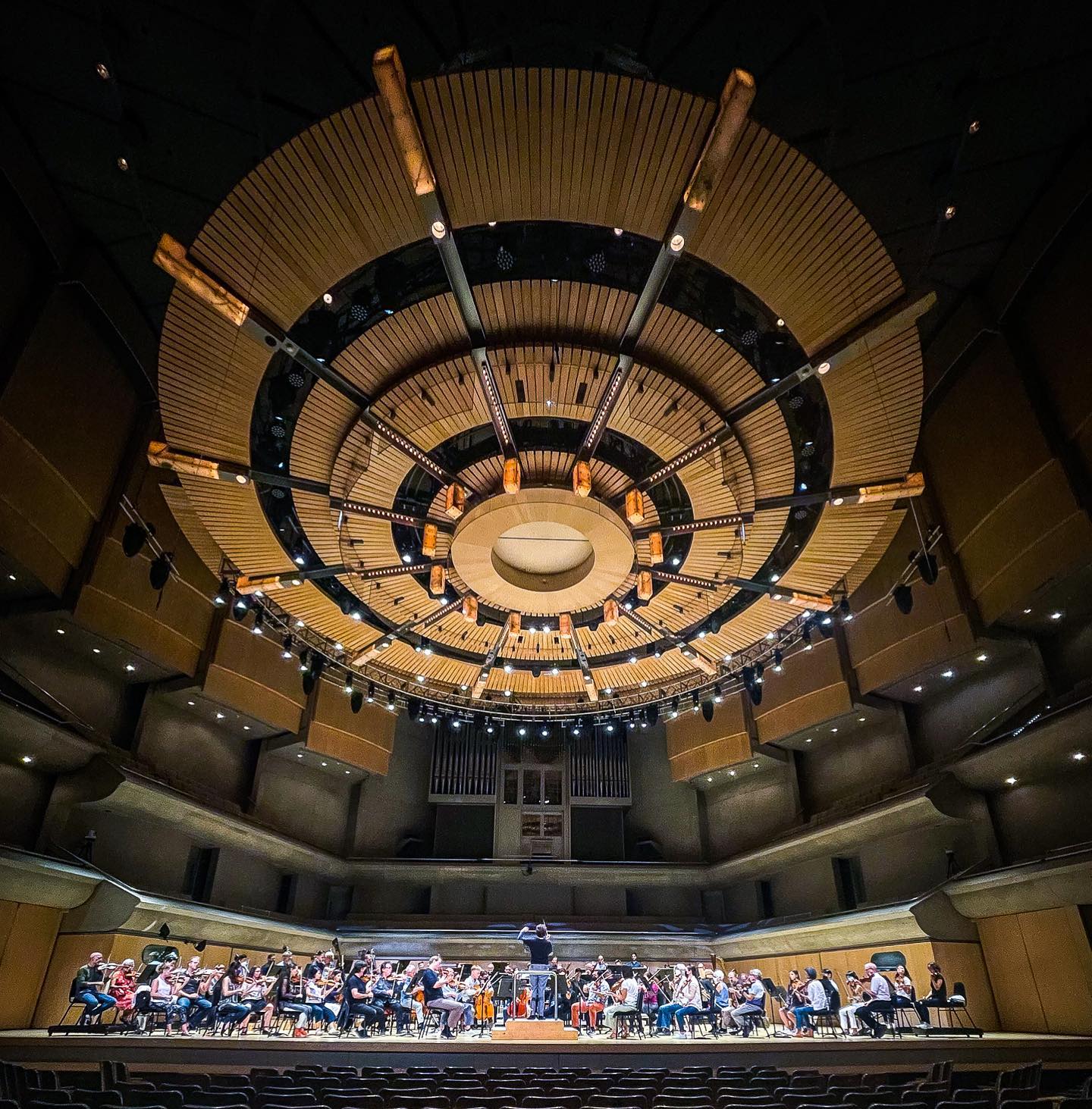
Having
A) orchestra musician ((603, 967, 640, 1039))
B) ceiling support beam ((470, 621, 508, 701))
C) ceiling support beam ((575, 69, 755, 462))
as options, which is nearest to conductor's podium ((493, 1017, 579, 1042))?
orchestra musician ((603, 967, 640, 1039))

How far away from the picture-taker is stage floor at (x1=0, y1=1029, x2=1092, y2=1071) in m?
8.22

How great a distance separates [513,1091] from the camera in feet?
19.3

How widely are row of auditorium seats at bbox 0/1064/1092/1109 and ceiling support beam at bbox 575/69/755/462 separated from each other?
6.40 metres

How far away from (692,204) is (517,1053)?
30.7 ft

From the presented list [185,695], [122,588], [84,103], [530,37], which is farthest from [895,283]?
[185,695]

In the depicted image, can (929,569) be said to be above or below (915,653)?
below

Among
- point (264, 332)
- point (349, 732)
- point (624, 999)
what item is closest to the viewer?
point (264, 332)

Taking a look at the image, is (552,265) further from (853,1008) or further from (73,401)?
(853,1008)

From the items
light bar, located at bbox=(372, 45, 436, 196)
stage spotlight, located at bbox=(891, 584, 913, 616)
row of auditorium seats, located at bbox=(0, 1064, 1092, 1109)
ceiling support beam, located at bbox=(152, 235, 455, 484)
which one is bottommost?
row of auditorium seats, located at bbox=(0, 1064, 1092, 1109)

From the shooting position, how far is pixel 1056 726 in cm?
1110

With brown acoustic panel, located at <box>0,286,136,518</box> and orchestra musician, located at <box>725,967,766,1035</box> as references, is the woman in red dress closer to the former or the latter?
brown acoustic panel, located at <box>0,286,136,518</box>

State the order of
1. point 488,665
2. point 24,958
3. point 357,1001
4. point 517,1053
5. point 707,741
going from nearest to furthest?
point 517,1053 < point 357,1001 < point 24,958 < point 488,665 < point 707,741

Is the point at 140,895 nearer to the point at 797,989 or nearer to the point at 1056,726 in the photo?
the point at 797,989

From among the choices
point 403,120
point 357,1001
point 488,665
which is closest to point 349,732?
point 488,665
